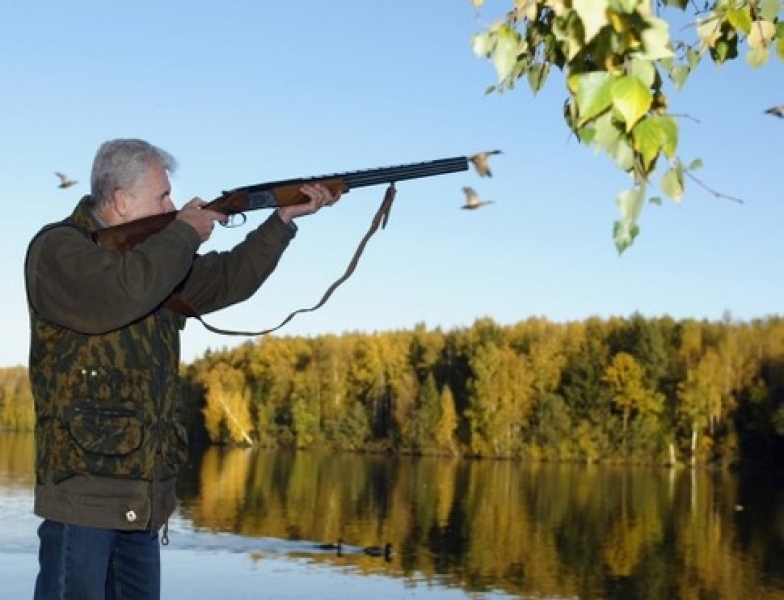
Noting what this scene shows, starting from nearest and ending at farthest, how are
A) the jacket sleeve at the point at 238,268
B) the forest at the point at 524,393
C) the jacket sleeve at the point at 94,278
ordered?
1. the jacket sleeve at the point at 94,278
2. the jacket sleeve at the point at 238,268
3. the forest at the point at 524,393

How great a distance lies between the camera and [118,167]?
10.5 feet

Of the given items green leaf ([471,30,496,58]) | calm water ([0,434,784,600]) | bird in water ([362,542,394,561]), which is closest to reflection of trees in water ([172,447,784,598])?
calm water ([0,434,784,600])

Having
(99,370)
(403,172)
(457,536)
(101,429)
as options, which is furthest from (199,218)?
(457,536)

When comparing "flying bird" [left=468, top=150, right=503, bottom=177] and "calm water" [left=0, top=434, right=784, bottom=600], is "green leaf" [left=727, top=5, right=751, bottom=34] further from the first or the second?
"calm water" [left=0, top=434, right=784, bottom=600]

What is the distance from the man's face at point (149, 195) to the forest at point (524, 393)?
2925 inches

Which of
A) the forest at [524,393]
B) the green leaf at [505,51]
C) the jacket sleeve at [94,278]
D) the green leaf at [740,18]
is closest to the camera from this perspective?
the green leaf at [505,51]

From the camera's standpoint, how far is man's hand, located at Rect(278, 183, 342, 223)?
386 centimetres

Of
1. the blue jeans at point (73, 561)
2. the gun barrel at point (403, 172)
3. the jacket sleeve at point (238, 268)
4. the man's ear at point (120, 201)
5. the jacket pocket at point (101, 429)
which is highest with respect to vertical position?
the gun barrel at point (403, 172)

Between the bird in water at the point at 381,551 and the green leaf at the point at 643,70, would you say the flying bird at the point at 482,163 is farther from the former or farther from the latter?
the bird in water at the point at 381,551

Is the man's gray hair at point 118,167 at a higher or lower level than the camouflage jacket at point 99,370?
higher

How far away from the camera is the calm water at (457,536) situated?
27.3m

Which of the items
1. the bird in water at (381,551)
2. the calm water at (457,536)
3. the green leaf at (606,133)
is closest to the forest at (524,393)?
the calm water at (457,536)

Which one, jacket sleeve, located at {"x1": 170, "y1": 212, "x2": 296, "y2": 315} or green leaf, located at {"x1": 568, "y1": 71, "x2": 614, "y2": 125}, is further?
jacket sleeve, located at {"x1": 170, "y1": 212, "x2": 296, "y2": 315}

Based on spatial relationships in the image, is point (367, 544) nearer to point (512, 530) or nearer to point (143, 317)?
point (512, 530)
